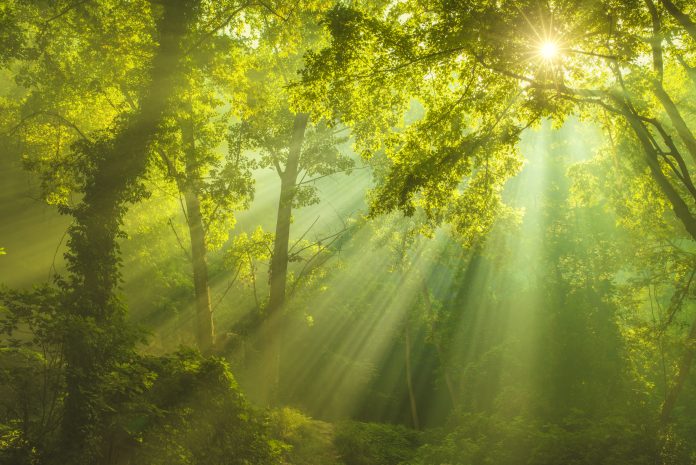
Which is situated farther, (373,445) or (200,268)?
(373,445)

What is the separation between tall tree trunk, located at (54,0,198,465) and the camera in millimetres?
5250

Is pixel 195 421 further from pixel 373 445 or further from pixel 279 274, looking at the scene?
pixel 373 445

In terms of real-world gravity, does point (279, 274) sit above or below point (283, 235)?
below

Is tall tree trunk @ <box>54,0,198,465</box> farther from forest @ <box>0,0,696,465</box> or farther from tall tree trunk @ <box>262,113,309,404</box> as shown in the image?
tall tree trunk @ <box>262,113,309,404</box>

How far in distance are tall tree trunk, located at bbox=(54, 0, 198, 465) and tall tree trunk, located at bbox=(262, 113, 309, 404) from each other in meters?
4.15

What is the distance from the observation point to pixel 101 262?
7.59 m

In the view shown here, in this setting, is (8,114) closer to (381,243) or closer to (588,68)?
(381,243)

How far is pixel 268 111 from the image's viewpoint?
12.8 m

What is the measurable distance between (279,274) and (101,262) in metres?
5.44

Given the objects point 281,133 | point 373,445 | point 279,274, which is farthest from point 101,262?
point 373,445

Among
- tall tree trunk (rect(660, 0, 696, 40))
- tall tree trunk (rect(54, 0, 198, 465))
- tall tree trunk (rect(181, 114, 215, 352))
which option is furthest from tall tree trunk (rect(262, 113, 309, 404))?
tall tree trunk (rect(660, 0, 696, 40))

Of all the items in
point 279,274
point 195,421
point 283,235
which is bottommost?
point 195,421

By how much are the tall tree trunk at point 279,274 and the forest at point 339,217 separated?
64 mm

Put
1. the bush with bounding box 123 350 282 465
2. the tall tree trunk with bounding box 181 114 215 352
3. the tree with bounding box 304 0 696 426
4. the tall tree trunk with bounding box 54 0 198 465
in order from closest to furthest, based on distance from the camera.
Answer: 1. the bush with bounding box 123 350 282 465
2. the tall tree trunk with bounding box 54 0 198 465
3. the tree with bounding box 304 0 696 426
4. the tall tree trunk with bounding box 181 114 215 352
